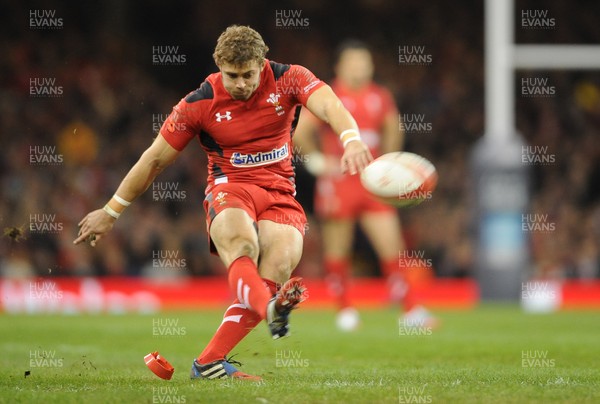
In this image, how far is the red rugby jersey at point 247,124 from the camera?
20.1ft

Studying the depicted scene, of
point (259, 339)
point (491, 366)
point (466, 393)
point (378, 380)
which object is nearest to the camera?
point (466, 393)

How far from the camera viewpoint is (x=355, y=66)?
11.0 metres

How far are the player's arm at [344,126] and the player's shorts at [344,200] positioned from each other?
4956 mm

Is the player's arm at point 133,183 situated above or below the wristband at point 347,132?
below

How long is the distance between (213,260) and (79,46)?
5316mm

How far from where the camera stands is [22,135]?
17.9m

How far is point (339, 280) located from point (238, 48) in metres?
5.73

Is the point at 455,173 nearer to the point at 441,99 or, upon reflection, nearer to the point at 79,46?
the point at 441,99

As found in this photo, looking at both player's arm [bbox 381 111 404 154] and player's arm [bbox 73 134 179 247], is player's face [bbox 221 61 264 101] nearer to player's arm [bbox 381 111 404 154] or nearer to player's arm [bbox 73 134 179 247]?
player's arm [bbox 73 134 179 247]

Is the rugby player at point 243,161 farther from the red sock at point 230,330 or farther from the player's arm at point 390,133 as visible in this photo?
the player's arm at point 390,133

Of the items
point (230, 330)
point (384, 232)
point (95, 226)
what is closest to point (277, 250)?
point (230, 330)

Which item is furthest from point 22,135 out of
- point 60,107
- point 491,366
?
point 491,366

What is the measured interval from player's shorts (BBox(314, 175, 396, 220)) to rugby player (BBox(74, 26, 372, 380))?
464 cm

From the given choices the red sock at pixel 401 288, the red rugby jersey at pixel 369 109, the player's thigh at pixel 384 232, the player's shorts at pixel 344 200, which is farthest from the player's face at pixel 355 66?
the red sock at pixel 401 288
